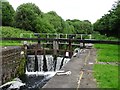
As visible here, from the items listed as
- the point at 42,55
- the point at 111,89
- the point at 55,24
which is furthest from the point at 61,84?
the point at 55,24

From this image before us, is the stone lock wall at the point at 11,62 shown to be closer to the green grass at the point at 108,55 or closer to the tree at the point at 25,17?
the green grass at the point at 108,55

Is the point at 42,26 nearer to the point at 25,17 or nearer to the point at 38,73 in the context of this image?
the point at 25,17

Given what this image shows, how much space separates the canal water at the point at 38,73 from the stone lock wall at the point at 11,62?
69 cm

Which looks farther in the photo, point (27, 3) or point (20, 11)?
point (27, 3)

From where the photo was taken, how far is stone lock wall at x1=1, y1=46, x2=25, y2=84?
16.8 meters

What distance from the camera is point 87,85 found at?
9000 millimetres

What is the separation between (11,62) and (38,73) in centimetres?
320

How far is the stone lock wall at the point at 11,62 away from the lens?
16.8 metres

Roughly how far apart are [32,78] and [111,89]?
36.1 ft

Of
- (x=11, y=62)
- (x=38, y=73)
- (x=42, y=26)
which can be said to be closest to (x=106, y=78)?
(x=11, y=62)

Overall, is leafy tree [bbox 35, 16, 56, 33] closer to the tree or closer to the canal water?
the tree

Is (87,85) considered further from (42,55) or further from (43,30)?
(43,30)

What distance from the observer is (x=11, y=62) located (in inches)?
733

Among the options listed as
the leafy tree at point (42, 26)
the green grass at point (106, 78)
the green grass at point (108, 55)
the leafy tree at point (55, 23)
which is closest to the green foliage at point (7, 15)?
the leafy tree at point (42, 26)
